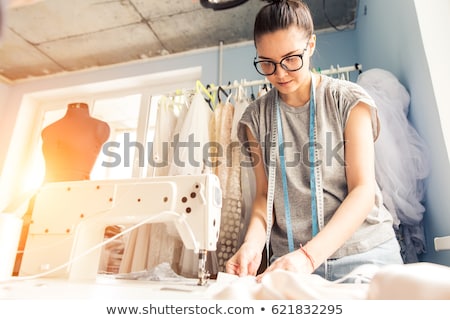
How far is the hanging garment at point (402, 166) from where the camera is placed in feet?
2.95

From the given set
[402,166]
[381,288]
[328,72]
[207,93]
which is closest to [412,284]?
[381,288]

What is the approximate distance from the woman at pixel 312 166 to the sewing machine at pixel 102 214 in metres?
0.14

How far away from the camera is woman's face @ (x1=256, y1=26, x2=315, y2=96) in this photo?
2.72 feet

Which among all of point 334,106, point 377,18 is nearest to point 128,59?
point 377,18

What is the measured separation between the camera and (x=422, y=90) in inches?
35.1

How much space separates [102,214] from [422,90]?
954 millimetres

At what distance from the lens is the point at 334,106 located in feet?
2.93

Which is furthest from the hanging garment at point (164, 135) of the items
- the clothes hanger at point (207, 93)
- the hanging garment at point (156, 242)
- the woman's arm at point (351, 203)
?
the woman's arm at point (351, 203)

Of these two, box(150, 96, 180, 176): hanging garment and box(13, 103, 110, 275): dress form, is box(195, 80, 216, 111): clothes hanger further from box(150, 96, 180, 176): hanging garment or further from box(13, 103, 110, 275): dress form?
box(13, 103, 110, 275): dress form

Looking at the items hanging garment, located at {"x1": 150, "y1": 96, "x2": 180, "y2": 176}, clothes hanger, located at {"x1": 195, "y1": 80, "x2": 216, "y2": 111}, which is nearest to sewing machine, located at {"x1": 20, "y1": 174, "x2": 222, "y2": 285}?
hanging garment, located at {"x1": 150, "y1": 96, "x2": 180, "y2": 176}

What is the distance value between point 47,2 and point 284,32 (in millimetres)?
1686

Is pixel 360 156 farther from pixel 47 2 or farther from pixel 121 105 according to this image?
pixel 121 105

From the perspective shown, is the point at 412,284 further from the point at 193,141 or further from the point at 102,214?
the point at 193,141

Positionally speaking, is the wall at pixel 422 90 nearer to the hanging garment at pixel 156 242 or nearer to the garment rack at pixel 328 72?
the garment rack at pixel 328 72
